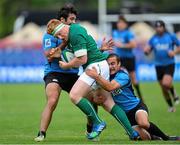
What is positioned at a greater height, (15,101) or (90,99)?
(90,99)

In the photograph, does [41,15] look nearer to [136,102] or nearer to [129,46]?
[129,46]

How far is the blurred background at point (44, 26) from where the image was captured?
3319 centimetres

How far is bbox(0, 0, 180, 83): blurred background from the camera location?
109ft

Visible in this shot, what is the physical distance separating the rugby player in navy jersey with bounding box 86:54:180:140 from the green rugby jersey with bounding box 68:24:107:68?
0.24 metres

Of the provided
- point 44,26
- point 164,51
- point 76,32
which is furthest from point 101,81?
point 44,26

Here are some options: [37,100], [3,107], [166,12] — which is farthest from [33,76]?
[166,12]

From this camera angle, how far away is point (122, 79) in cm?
1333

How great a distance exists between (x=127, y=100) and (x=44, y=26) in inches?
1293

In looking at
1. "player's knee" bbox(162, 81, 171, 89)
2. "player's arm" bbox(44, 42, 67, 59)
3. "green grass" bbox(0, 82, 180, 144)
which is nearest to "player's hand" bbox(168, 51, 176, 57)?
"player's knee" bbox(162, 81, 171, 89)

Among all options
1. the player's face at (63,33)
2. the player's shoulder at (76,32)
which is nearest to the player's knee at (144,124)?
the player's shoulder at (76,32)

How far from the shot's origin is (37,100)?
2455 centimetres

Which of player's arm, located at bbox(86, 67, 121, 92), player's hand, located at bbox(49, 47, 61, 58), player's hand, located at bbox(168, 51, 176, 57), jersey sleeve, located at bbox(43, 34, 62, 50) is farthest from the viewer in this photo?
player's hand, located at bbox(168, 51, 176, 57)

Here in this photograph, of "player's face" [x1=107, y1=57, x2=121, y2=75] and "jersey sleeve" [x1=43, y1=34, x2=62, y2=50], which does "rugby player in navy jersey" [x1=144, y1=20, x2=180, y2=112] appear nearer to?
"jersey sleeve" [x1=43, y1=34, x2=62, y2=50]

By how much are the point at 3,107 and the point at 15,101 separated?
2.12 meters
